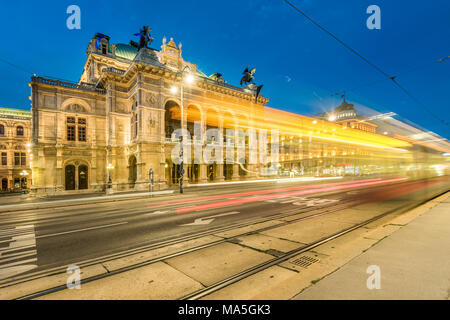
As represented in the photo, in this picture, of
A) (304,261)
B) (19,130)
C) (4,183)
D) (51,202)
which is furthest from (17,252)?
(19,130)

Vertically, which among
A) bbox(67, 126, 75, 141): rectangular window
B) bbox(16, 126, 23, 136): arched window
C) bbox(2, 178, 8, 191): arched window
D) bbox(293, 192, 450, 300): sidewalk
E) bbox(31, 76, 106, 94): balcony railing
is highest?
bbox(31, 76, 106, 94): balcony railing

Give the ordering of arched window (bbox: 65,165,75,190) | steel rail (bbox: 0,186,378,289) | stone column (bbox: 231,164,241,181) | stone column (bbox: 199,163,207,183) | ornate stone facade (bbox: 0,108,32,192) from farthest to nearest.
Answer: ornate stone facade (bbox: 0,108,32,192)
stone column (bbox: 231,164,241,181)
stone column (bbox: 199,163,207,183)
arched window (bbox: 65,165,75,190)
steel rail (bbox: 0,186,378,289)

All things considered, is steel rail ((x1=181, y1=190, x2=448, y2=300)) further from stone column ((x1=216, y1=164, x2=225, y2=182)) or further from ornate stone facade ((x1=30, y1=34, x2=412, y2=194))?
stone column ((x1=216, y1=164, x2=225, y2=182))

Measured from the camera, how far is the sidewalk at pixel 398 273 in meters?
2.98

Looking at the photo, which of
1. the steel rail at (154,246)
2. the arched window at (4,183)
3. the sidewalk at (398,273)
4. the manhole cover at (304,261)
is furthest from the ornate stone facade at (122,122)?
the arched window at (4,183)

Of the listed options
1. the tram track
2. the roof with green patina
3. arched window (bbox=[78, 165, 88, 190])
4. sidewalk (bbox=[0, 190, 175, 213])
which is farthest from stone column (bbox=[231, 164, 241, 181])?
the roof with green patina

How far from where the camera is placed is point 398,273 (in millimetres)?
3531

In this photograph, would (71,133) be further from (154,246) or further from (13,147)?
(13,147)

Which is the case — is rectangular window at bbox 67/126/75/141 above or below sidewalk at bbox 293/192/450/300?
above

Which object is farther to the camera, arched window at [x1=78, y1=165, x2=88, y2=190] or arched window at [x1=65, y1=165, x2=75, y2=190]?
arched window at [x1=78, y1=165, x2=88, y2=190]

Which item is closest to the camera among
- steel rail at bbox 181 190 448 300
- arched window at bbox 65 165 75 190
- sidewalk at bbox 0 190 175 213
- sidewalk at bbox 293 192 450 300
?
sidewalk at bbox 293 192 450 300

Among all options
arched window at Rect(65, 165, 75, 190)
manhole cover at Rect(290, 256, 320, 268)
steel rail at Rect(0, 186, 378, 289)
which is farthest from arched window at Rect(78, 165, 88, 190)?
manhole cover at Rect(290, 256, 320, 268)

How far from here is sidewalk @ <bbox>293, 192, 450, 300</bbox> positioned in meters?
2.98
